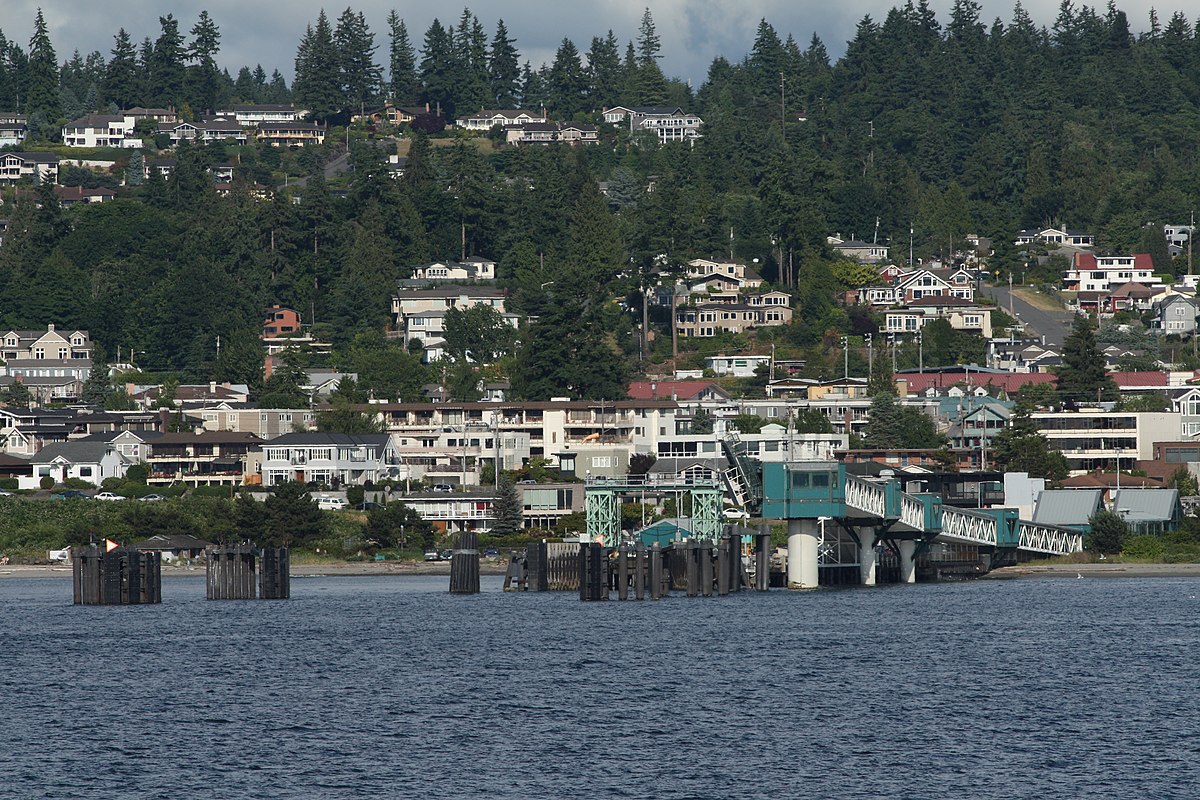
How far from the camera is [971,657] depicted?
66625 mm

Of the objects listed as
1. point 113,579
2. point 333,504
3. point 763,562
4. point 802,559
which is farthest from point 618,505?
point 333,504

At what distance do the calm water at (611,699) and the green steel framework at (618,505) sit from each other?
6.73 m

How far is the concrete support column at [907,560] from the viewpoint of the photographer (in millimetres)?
99000

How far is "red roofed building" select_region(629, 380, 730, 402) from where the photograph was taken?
146 meters

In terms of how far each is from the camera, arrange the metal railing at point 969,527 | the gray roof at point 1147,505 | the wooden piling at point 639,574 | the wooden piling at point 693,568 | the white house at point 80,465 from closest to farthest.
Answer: the wooden piling at point 639,574, the wooden piling at point 693,568, the metal railing at point 969,527, the gray roof at point 1147,505, the white house at point 80,465

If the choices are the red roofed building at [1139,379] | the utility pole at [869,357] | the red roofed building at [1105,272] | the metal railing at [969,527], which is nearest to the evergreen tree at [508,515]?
the metal railing at [969,527]

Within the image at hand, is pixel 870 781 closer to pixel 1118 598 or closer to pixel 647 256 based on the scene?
pixel 1118 598

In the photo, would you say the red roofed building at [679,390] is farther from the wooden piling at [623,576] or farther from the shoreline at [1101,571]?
the wooden piling at [623,576]

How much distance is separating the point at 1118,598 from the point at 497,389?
240ft

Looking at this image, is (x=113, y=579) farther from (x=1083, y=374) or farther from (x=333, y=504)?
(x=1083, y=374)

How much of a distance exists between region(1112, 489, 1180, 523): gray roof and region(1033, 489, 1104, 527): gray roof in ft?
4.22

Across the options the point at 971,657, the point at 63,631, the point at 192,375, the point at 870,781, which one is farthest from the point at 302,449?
the point at 870,781

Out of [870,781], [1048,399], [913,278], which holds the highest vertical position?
[913,278]

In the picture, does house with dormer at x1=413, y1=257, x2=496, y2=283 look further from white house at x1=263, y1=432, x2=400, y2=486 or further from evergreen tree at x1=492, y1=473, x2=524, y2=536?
evergreen tree at x1=492, y1=473, x2=524, y2=536
